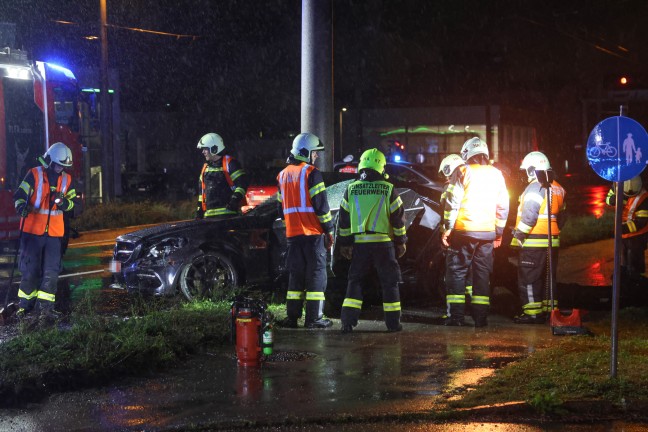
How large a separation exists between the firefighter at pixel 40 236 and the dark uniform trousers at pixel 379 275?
128 inches

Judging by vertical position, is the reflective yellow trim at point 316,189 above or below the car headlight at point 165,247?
above

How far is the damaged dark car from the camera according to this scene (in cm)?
1004

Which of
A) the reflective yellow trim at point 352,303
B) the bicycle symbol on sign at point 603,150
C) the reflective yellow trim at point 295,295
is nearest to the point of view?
the bicycle symbol on sign at point 603,150

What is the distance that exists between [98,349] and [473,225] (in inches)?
159

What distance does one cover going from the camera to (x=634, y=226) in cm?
1173

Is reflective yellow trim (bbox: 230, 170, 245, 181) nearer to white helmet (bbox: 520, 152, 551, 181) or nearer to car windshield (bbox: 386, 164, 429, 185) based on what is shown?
car windshield (bbox: 386, 164, 429, 185)

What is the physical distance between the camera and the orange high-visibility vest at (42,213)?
31.9ft

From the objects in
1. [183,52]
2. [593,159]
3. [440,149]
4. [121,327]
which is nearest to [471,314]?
[593,159]

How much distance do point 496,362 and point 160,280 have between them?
4.10 metres

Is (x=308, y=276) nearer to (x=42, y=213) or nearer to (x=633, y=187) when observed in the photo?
(x=42, y=213)

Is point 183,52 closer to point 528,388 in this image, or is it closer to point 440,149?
point 440,149

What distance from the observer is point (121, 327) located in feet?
26.2

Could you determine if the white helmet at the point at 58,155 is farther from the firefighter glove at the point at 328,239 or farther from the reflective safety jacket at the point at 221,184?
the firefighter glove at the point at 328,239

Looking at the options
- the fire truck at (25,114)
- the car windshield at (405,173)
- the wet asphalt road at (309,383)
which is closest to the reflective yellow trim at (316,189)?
the wet asphalt road at (309,383)
